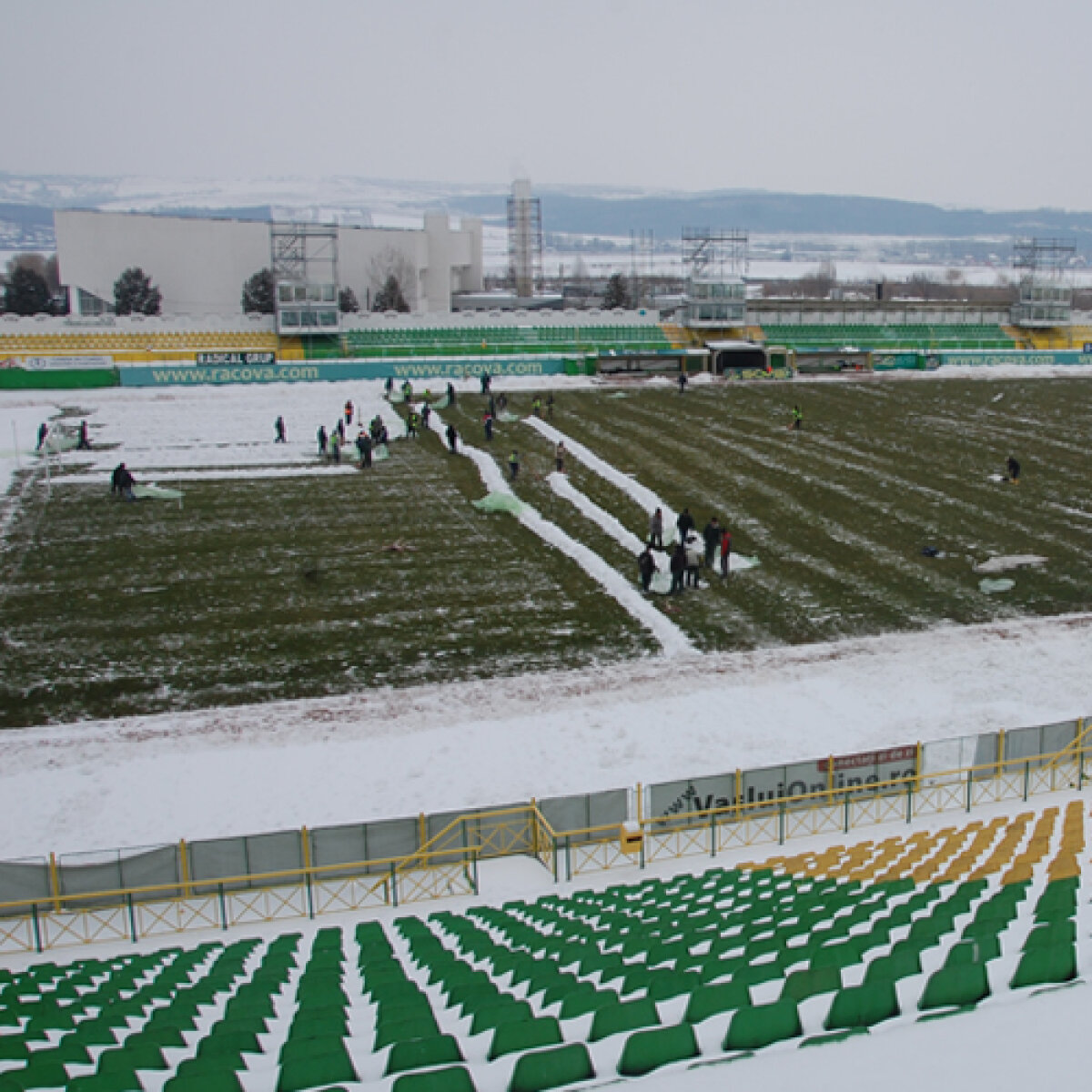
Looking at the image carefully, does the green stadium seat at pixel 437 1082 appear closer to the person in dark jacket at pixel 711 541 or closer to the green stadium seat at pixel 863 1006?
the green stadium seat at pixel 863 1006

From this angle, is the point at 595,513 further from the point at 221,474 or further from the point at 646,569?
the point at 221,474

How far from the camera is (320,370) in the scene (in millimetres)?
57406

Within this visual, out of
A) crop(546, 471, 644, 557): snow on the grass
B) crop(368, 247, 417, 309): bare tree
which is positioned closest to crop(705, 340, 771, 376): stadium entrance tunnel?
crop(546, 471, 644, 557): snow on the grass

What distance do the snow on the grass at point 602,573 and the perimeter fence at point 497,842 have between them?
247 inches

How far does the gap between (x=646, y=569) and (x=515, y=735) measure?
730 cm

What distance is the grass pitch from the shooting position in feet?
64.6

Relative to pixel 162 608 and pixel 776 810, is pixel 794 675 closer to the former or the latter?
pixel 776 810

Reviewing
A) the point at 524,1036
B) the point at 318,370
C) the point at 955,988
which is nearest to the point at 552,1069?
the point at 524,1036

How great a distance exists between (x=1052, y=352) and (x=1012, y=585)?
4824 cm

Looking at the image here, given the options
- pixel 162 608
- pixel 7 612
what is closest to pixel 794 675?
pixel 162 608

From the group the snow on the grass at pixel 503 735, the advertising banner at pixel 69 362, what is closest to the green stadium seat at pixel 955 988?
the snow on the grass at pixel 503 735

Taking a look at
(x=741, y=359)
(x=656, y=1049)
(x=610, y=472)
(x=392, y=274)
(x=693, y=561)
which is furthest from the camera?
(x=392, y=274)

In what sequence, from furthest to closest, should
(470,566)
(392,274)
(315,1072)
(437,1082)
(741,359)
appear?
(392,274), (741,359), (470,566), (315,1072), (437,1082)

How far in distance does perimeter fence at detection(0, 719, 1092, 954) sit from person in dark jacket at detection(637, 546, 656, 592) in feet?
30.5
